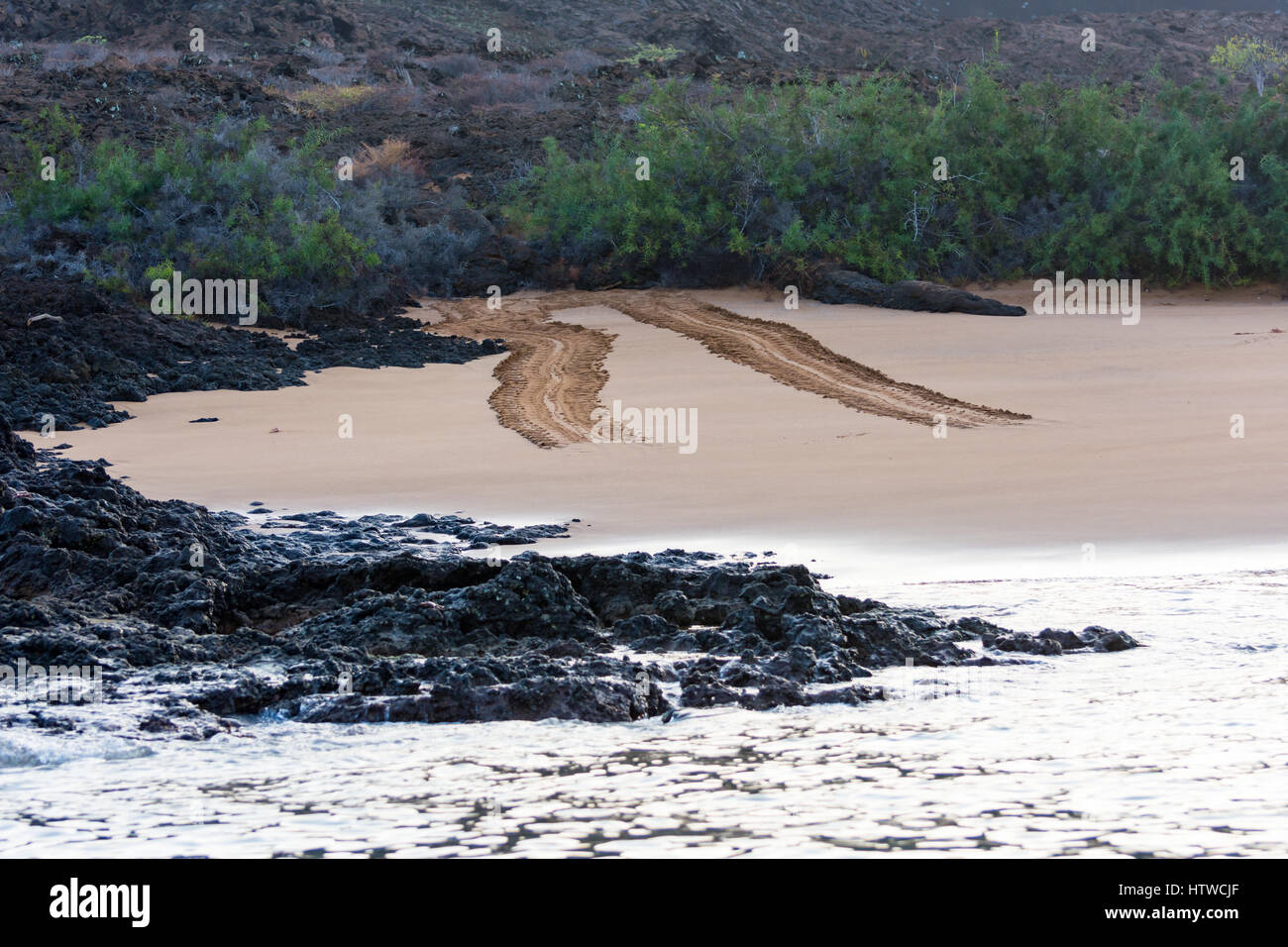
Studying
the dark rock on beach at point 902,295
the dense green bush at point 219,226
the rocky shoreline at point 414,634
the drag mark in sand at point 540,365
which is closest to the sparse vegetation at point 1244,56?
the dark rock on beach at point 902,295

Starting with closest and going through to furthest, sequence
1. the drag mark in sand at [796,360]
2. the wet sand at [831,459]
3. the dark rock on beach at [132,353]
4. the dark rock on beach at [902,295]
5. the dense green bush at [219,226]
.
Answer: the wet sand at [831,459] → the drag mark in sand at [796,360] → the dark rock on beach at [132,353] → the dark rock on beach at [902,295] → the dense green bush at [219,226]

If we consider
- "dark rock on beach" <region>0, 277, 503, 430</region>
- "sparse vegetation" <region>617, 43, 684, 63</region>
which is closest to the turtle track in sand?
"dark rock on beach" <region>0, 277, 503, 430</region>

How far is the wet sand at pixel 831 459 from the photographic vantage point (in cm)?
785

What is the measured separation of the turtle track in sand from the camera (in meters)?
12.4

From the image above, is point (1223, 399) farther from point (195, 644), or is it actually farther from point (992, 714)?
point (195, 644)

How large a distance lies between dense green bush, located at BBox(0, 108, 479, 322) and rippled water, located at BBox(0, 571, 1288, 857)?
16.3m

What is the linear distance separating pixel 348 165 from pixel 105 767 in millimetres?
22741

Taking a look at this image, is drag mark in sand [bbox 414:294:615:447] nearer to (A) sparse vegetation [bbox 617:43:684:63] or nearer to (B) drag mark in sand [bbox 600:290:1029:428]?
(B) drag mark in sand [bbox 600:290:1029:428]

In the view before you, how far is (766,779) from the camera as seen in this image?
4246 mm

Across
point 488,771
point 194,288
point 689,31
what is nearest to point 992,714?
point 488,771

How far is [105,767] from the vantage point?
14.8 ft

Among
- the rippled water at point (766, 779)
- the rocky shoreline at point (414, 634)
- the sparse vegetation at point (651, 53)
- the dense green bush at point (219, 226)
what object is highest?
the sparse vegetation at point (651, 53)

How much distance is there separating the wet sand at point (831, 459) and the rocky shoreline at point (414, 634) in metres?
1.43

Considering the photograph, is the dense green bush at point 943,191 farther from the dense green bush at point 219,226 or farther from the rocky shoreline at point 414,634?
the rocky shoreline at point 414,634
